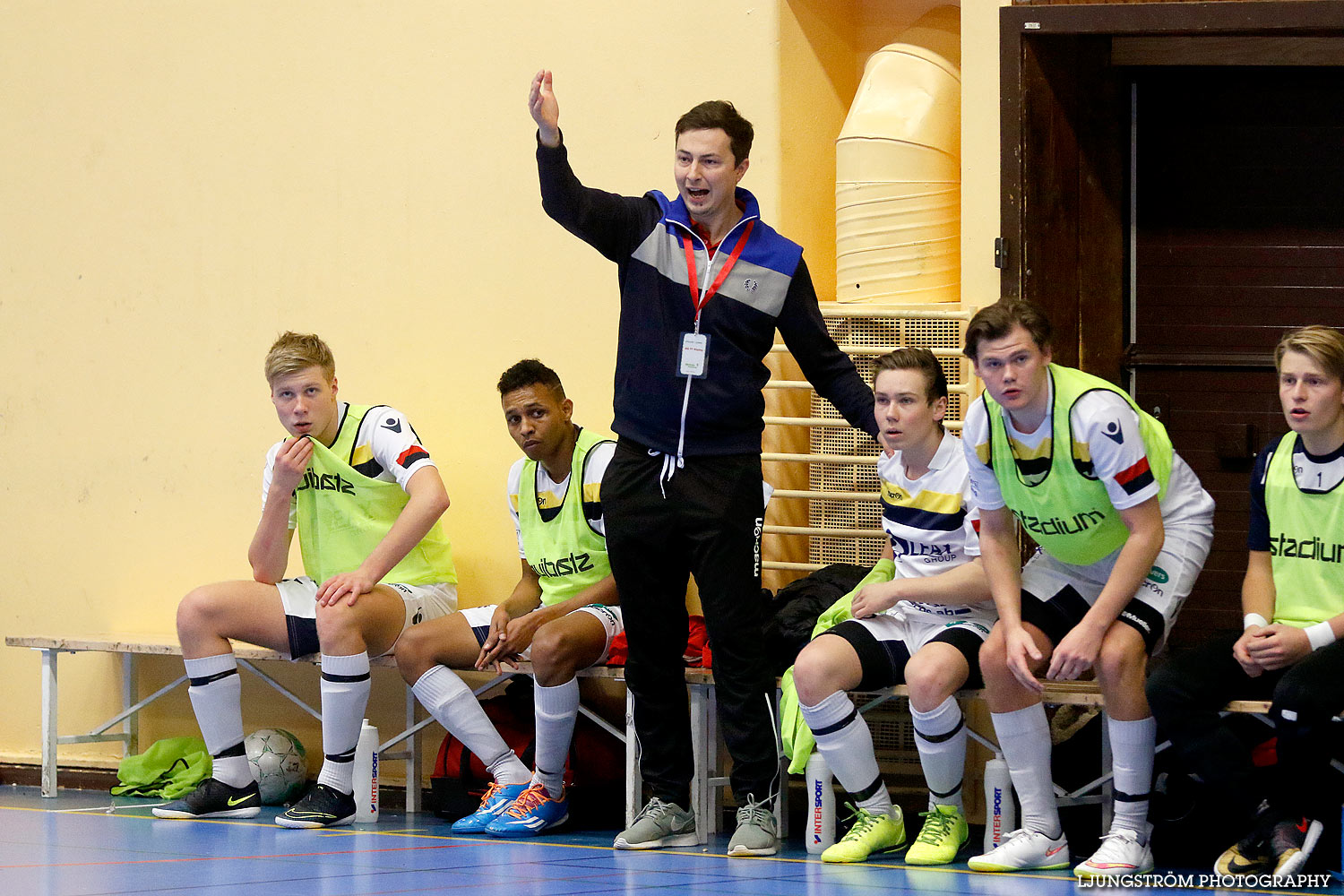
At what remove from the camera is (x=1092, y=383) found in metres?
3.92

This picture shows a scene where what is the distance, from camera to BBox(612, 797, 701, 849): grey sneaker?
14.3 ft

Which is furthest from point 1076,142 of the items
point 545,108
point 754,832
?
point 754,832

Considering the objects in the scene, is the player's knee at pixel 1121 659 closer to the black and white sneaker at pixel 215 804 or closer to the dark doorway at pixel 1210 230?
the dark doorway at pixel 1210 230

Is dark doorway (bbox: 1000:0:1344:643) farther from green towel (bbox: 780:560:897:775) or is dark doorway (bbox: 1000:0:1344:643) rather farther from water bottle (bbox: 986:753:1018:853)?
water bottle (bbox: 986:753:1018:853)

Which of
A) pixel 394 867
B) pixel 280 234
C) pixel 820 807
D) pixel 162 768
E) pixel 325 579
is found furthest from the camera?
pixel 280 234

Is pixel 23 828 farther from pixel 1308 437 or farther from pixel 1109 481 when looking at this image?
pixel 1308 437

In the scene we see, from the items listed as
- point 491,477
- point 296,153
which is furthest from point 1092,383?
point 296,153

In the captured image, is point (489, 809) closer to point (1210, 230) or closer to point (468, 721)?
point (468, 721)

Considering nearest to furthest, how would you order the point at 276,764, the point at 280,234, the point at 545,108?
the point at 545,108 → the point at 276,764 → the point at 280,234

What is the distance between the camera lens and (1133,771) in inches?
151

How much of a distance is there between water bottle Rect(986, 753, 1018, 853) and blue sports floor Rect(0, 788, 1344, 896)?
21cm

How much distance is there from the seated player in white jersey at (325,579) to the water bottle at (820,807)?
4.31 ft

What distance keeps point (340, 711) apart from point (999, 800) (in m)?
1.82

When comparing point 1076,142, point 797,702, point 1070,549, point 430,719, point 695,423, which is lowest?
point 430,719
